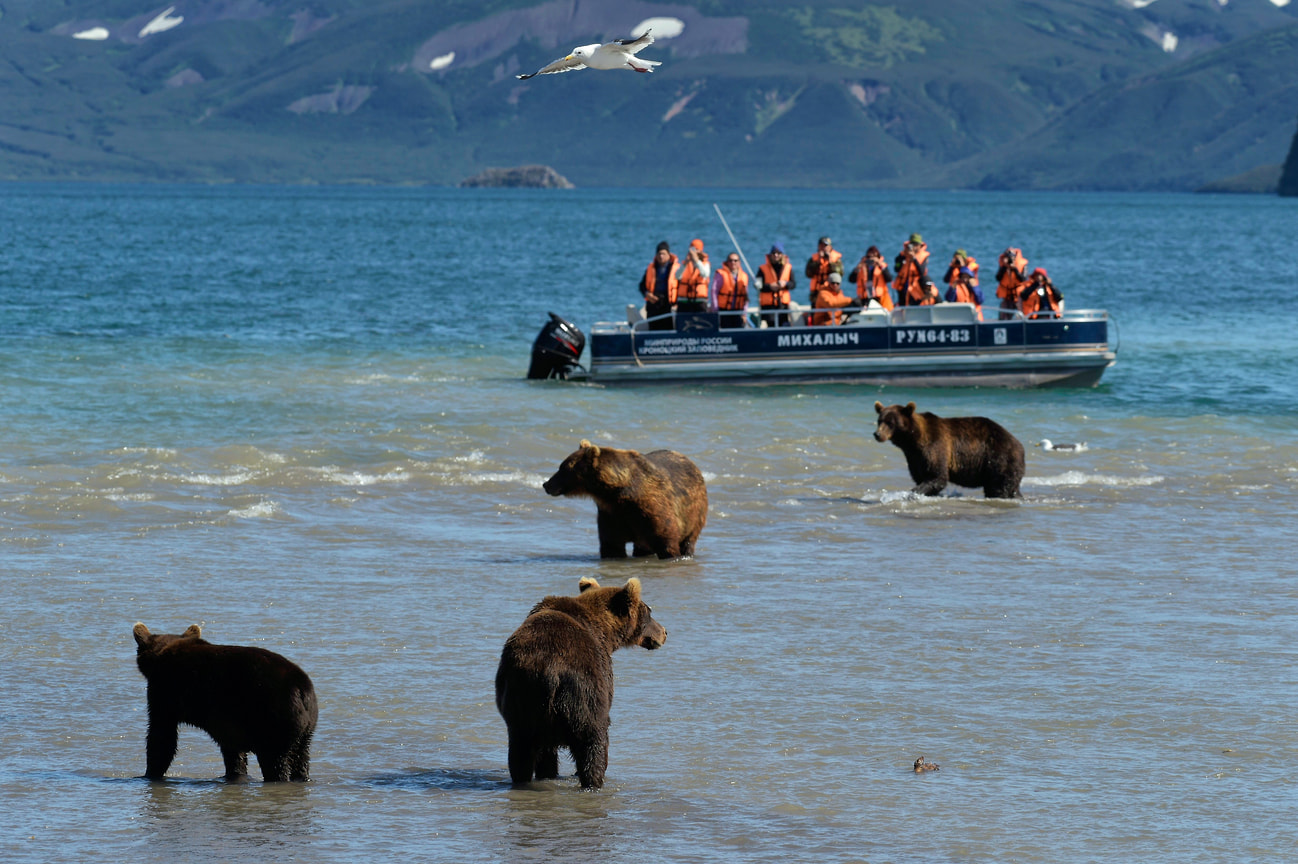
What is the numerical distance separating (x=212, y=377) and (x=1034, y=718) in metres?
20.0

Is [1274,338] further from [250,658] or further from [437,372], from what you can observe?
[250,658]

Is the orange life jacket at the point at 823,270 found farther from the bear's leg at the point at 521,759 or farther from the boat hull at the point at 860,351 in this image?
the bear's leg at the point at 521,759

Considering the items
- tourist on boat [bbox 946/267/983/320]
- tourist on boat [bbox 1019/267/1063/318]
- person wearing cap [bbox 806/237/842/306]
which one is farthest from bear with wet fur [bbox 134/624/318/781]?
tourist on boat [bbox 1019/267/1063/318]

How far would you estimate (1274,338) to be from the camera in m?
36.5

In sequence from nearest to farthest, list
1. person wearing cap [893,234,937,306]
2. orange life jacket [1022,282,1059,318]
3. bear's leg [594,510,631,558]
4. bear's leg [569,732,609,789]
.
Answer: bear's leg [569,732,609,789] < bear's leg [594,510,631,558] < person wearing cap [893,234,937,306] < orange life jacket [1022,282,1059,318]

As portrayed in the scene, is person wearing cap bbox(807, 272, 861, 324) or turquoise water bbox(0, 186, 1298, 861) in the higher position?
person wearing cap bbox(807, 272, 861, 324)

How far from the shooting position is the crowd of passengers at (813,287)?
24531 millimetres

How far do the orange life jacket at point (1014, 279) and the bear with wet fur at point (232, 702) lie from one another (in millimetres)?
19943

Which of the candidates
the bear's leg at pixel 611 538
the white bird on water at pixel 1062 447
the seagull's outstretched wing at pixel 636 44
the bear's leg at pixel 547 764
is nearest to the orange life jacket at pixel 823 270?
the white bird on water at pixel 1062 447

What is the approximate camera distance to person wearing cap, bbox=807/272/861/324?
2481 cm

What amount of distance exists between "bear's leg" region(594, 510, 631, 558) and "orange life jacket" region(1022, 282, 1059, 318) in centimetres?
1417

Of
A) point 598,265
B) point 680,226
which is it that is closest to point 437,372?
point 598,265

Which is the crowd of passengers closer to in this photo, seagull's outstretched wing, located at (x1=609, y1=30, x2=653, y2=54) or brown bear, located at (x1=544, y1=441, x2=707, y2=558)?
brown bear, located at (x1=544, y1=441, x2=707, y2=558)

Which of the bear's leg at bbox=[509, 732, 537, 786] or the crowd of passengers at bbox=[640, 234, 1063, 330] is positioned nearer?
the bear's leg at bbox=[509, 732, 537, 786]
